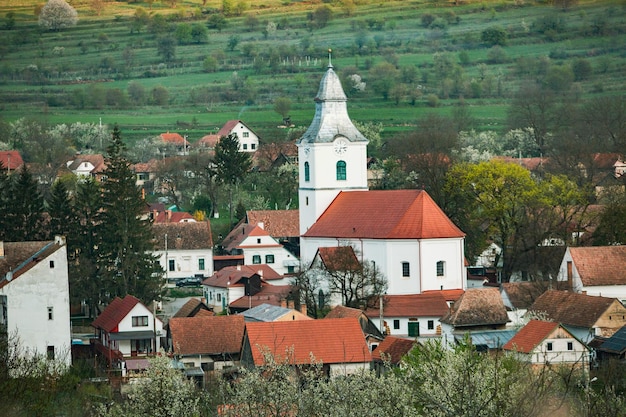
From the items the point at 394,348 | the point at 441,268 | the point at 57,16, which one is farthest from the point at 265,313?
the point at 57,16

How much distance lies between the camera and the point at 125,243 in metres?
70.4

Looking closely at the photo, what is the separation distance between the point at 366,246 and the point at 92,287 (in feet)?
36.3

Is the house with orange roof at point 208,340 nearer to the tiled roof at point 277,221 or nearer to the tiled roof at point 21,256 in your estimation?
the tiled roof at point 21,256

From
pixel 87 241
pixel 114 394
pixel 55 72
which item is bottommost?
pixel 114 394

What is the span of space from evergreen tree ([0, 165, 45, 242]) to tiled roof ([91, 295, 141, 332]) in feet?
25.7

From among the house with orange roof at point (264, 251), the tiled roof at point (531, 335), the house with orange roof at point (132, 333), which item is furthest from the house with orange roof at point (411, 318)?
the house with orange roof at point (264, 251)

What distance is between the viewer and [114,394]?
157 feet

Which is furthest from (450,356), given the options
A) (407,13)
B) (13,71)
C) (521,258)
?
(407,13)

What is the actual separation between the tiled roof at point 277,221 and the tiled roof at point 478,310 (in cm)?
2462

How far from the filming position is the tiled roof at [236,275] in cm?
7138

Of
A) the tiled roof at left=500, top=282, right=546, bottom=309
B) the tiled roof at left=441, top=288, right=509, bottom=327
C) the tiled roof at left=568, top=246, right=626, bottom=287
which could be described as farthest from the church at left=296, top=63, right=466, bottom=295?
the tiled roof at left=441, top=288, right=509, bottom=327

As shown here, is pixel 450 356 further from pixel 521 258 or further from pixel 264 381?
pixel 521 258

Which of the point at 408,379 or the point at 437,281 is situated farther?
the point at 437,281

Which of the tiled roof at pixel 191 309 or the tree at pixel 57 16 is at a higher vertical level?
the tree at pixel 57 16
